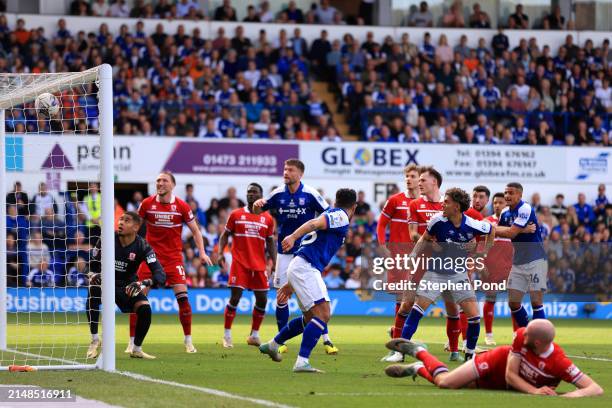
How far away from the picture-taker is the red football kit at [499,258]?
17.3 meters

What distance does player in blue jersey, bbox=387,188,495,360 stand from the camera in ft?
42.4

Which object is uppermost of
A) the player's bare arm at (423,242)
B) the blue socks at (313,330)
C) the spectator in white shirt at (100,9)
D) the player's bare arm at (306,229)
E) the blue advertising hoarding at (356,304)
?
the spectator in white shirt at (100,9)

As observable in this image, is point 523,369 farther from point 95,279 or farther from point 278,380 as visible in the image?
point 95,279

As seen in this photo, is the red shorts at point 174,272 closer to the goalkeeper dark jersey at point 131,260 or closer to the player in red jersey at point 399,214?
the goalkeeper dark jersey at point 131,260

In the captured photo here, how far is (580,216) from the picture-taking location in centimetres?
3088

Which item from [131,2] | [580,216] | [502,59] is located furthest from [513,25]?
[131,2]

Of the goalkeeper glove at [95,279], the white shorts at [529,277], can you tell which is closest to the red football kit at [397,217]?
the white shorts at [529,277]

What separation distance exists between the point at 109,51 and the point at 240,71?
12.0 ft

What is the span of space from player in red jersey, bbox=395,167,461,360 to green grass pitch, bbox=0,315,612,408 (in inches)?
27.4

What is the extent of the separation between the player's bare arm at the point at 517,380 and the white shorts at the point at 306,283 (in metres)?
2.61

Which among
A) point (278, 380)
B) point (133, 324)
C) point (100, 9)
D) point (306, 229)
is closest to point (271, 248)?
point (133, 324)

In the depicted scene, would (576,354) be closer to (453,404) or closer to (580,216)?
(453,404)

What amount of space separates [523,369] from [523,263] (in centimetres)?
627

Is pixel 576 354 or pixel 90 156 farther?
pixel 90 156
